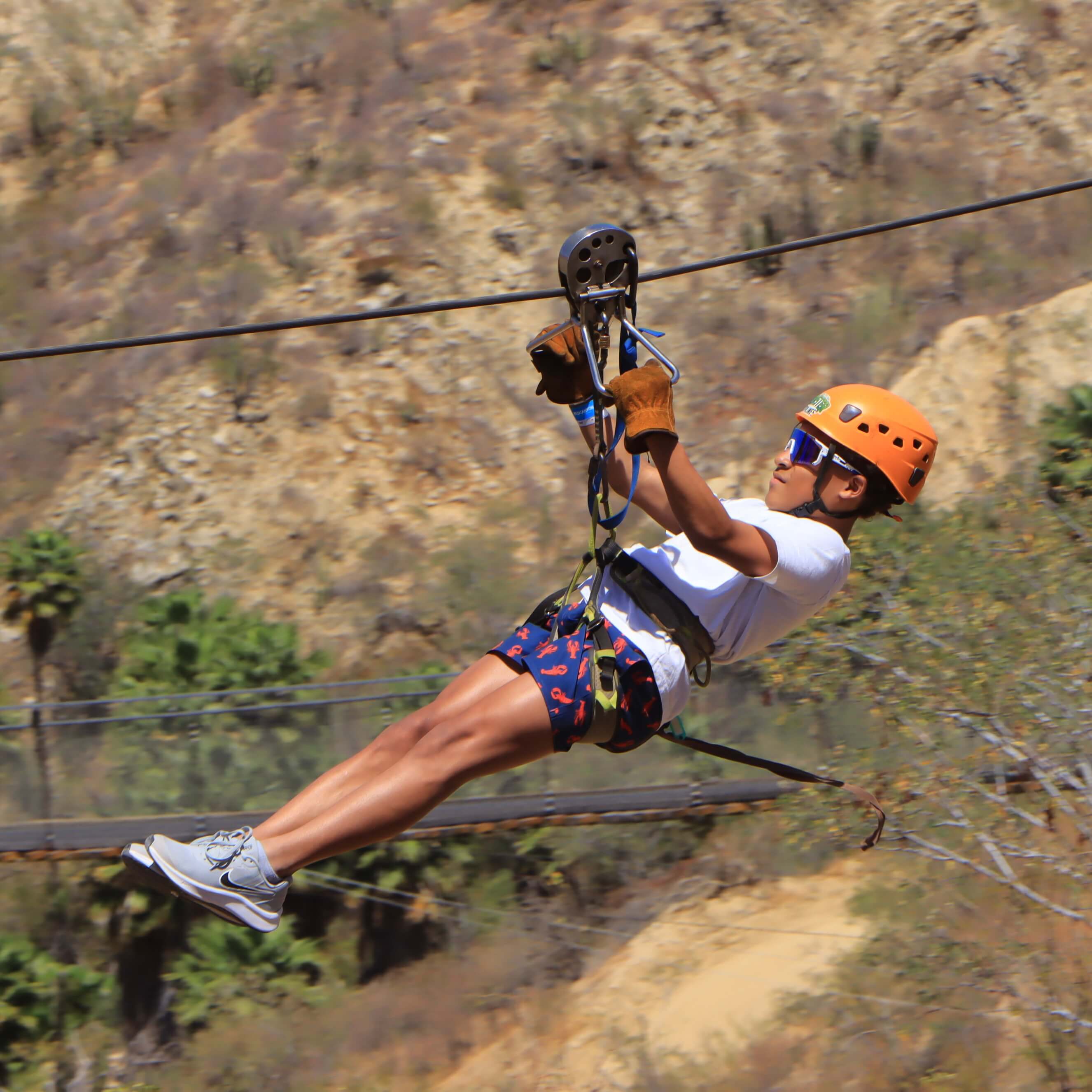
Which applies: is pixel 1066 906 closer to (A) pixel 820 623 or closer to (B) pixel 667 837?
(A) pixel 820 623

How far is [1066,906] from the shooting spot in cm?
889

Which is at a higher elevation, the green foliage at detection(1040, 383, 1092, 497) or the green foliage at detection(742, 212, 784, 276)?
the green foliage at detection(742, 212, 784, 276)

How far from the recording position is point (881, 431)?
11.8 ft

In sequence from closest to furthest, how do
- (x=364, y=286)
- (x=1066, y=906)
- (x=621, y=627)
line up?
(x=621, y=627) → (x=1066, y=906) → (x=364, y=286)

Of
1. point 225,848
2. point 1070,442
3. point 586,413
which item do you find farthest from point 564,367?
point 1070,442

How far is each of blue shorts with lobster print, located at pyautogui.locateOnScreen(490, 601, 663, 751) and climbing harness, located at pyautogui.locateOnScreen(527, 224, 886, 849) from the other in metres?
0.02

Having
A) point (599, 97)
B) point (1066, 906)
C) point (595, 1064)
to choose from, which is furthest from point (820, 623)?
point (599, 97)

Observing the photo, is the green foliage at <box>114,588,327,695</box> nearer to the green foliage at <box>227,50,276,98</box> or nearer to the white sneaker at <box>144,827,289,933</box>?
the green foliage at <box>227,50,276,98</box>

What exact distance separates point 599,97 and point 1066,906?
10.9 m

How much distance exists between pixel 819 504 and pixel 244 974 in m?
9.52

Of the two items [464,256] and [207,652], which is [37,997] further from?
[464,256]

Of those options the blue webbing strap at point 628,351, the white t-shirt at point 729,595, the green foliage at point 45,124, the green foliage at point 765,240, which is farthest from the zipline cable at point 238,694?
the green foliage at point 45,124

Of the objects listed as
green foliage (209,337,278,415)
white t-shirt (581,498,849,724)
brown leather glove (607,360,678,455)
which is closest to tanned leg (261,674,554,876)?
white t-shirt (581,498,849,724)

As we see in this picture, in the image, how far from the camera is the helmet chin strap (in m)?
3.61
